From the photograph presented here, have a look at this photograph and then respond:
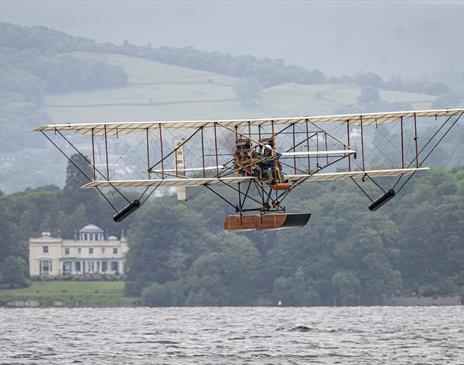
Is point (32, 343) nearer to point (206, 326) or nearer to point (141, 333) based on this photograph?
point (141, 333)

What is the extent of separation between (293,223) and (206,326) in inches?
1859

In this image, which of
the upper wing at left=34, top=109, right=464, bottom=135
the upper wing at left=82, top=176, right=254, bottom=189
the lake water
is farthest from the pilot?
the lake water

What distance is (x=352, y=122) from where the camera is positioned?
3410 inches

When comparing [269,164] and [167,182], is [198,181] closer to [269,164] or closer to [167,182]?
[167,182]

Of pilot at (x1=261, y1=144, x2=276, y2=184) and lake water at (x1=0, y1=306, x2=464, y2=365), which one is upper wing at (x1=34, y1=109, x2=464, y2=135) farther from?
lake water at (x1=0, y1=306, x2=464, y2=365)

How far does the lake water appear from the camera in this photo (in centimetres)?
8469

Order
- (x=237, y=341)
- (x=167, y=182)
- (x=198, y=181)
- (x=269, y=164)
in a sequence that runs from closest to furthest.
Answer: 1. (x=198, y=181)
2. (x=167, y=182)
3. (x=269, y=164)
4. (x=237, y=341)

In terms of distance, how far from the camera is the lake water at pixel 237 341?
8469 cm

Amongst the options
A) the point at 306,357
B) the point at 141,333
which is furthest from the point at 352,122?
the point at 141,333

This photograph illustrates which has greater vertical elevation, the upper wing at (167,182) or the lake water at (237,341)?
the upper wing at (167,182)

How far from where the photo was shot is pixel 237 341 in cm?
10100

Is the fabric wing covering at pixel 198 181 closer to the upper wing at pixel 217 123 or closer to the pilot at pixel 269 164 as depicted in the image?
the pilot at pixel 269 164

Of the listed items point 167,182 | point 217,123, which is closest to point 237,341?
point 167,182

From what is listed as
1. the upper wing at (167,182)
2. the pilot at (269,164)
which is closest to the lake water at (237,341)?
the upper wing at (167,182)
